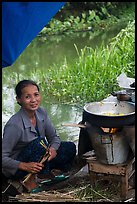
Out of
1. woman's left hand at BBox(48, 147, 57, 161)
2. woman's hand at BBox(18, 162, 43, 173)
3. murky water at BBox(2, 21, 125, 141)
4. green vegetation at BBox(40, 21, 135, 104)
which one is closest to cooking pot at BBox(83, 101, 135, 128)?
woman's left hand at BBox(48, 147, 57, 161)

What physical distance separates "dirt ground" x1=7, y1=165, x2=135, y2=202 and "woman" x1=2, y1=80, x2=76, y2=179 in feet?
0.69

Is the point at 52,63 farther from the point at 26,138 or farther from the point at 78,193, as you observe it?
the point at 78,193

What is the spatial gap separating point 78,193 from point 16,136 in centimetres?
70

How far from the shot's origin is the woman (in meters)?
3.59

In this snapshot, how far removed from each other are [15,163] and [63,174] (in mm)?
654

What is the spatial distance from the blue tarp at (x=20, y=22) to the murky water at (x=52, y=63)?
235cm

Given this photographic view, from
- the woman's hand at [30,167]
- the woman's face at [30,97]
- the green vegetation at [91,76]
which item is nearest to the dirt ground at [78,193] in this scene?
the woman's hand at [30,167]

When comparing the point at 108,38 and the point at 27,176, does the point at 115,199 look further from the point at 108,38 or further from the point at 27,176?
the point at 108,38

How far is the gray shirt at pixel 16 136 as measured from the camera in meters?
3.60

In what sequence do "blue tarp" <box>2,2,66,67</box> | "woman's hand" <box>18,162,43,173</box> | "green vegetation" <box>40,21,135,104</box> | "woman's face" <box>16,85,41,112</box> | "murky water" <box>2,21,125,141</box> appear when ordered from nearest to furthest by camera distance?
"blue tarp" <box>2,2,66,67</box>
"woman's hand" <box>18,162,43,173</box>
"woman's face" <box>16,85,41,112</box>
"murky water" <box>2,21,125,141</box>
"green vegetation" <box>40,21,135,104</box>

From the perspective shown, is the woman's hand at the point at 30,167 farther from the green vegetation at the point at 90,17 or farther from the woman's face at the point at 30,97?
the green vegetation at the point at 90,17

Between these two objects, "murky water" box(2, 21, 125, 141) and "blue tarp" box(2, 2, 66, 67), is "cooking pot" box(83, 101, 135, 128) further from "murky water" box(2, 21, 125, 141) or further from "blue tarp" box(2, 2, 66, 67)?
"murky water" box(2, 21, 125, 141)

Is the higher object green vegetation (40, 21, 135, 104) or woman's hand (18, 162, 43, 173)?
green vegetation (40, 21, 135, 104)

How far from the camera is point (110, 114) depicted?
3643 mm
